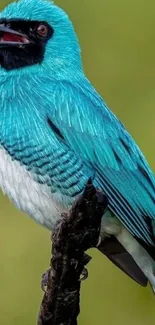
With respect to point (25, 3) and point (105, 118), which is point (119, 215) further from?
point (25, 3)

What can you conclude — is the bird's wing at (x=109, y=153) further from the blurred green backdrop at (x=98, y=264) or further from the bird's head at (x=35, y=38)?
the blurred green backdrop at (x=98, y=264)

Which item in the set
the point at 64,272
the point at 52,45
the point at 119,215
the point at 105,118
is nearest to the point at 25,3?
the point at 52,45

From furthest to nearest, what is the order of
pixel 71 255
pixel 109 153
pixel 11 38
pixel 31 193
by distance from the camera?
pixel 11 38
pixel 109 153
pixel 31 193
pixel 71 255

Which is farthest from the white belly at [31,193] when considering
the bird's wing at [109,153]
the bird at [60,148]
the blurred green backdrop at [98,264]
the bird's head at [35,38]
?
the blurred green backdrop at [98,264]

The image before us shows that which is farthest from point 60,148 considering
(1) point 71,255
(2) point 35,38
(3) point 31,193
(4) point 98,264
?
(4) point 98,264

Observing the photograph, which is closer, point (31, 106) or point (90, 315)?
point (31, 106)

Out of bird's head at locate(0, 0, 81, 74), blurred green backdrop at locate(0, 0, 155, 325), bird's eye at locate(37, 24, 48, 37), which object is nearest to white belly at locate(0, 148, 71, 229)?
bird's head at locate(0, 0, 81, 74)

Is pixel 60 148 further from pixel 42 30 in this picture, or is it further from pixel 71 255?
pixel 71 255

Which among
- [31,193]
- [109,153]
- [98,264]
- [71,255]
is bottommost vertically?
[98,264]
